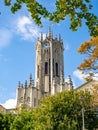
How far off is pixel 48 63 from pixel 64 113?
190 ft

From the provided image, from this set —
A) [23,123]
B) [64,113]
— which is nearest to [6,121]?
[23,123]

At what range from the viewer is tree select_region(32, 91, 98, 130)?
122ft

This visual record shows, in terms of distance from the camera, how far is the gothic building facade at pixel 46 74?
84.2 m

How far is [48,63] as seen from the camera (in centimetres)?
9612

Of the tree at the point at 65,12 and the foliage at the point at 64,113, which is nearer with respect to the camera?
the tree at the point at 65,12

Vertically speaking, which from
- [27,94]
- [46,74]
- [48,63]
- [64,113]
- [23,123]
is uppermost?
[48,63]

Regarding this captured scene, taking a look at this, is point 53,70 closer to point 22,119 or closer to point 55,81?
point 55,81

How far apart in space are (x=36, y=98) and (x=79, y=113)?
47550 millimetres

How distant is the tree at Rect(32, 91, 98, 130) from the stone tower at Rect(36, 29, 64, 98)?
45491 millimetres

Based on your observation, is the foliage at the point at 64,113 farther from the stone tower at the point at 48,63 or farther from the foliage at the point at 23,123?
the stone tower at the point at 48,63

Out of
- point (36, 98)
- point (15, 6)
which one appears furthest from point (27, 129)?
point (36, 98)

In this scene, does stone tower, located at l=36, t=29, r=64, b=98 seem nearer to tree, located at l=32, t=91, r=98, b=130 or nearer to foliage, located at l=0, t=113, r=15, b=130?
foliage, located at l=0, t=113, r=15, b=130

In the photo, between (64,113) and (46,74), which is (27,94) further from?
(64,113)

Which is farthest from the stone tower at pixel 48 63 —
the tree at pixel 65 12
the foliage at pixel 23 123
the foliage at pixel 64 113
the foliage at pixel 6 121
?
the tree at pixel 65 12
